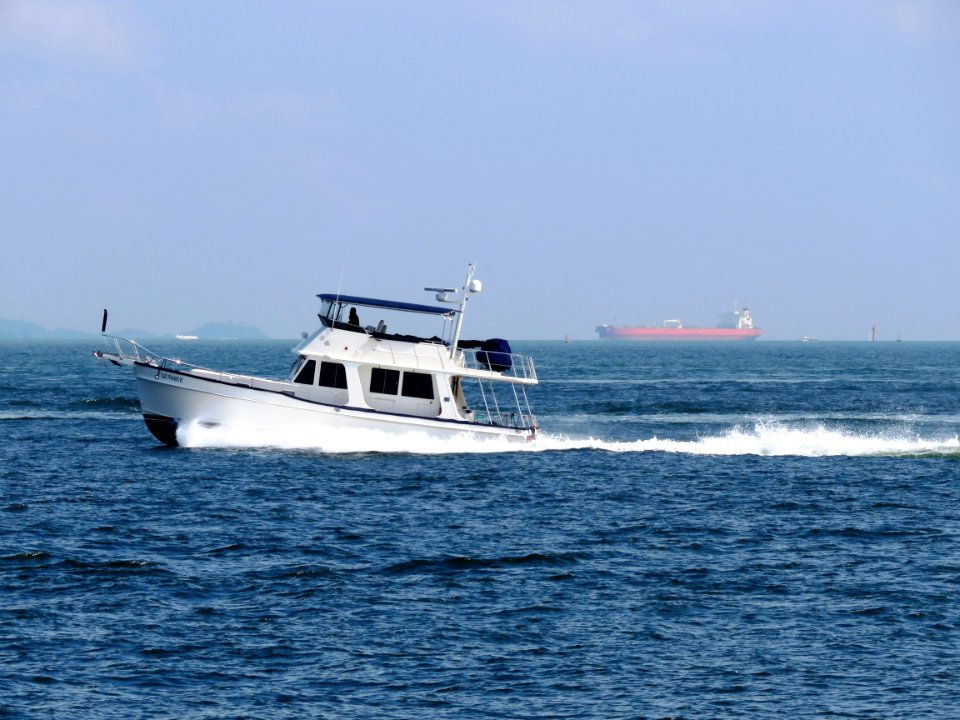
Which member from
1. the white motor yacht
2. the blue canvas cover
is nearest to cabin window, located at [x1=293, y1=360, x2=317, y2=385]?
the white motor yacht

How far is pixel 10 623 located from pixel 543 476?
18396 mm

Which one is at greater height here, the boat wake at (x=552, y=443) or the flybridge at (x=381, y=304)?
the flybridge at (x=381, y=304)

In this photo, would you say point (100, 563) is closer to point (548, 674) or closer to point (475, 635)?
point (475, 635)

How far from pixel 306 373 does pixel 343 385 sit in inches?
53.4

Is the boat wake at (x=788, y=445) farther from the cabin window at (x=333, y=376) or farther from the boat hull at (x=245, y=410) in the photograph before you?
the cabin window at (x=333, y=376)

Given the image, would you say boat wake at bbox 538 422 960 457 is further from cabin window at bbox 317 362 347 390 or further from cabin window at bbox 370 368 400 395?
cabin window at bbox 317 362 347 390

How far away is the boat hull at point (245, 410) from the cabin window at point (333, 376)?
3.51 ft

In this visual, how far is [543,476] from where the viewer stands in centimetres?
3353

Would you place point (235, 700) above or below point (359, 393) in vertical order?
below

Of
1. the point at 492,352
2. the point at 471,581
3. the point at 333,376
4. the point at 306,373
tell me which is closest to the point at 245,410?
the point at 306,373

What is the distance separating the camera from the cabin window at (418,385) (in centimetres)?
3744

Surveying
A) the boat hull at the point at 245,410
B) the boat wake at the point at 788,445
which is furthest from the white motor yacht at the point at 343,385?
the boat wake at the point at 788,445

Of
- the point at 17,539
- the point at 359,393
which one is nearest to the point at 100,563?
the point at 17,539

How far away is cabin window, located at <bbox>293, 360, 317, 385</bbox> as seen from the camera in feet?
122
